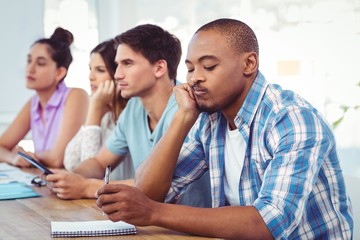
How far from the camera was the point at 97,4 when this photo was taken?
15.2ft

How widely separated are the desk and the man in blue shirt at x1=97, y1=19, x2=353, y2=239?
57 mm

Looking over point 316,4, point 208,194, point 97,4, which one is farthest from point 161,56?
point 97,4

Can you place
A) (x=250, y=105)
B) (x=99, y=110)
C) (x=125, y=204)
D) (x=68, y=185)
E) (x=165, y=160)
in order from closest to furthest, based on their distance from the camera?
(x=125, y=204) → (x=250, y=105) → (x=165, y=160) → (x=68, y=185) → (x=99, y=110)

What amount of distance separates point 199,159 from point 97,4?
9.13 ft

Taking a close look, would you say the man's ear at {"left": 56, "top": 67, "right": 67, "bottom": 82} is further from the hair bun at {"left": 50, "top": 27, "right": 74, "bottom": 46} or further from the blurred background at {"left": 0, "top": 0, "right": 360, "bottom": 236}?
the blurred background at {"left": 0, "top": 0, "right": 360, "bottom": 236}

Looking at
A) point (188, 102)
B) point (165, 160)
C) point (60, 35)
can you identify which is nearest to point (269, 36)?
point (60, 35)

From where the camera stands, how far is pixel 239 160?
6.28 ft

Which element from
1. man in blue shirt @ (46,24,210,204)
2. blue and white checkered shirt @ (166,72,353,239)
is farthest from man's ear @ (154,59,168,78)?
blue and white checkered shirt @ (166,72,353,239)

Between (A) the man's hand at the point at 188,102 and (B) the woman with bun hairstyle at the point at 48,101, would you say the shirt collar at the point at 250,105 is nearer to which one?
(A) the man's hand at the point at 188,102

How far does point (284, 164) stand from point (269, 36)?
186cm

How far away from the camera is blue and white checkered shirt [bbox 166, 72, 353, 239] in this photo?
161 centimetres

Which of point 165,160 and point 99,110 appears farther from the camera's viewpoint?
point 99,110

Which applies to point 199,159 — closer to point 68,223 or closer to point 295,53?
point 68,223

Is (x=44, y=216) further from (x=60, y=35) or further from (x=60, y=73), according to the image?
(x=60, y=35)
